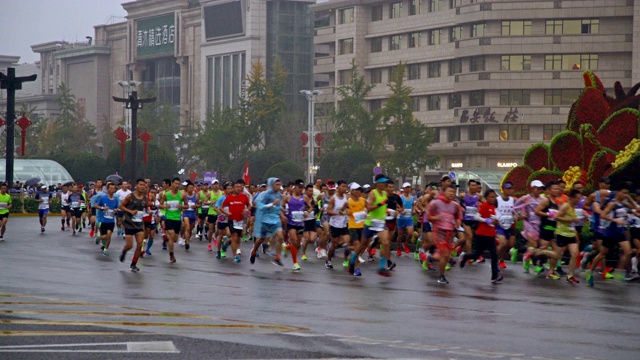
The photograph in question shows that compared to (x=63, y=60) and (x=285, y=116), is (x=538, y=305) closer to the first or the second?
(x=285, y=116)

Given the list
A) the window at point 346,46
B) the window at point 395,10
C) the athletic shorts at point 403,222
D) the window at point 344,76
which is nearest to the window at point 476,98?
the window at point 395,10

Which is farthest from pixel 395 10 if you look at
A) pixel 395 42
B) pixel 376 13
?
pixel 395 42

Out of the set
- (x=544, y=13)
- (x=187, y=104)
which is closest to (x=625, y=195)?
(x=544, y=13)

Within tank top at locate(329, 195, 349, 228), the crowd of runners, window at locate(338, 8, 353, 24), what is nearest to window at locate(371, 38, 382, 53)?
window at locate(338, 8, 353, 24)

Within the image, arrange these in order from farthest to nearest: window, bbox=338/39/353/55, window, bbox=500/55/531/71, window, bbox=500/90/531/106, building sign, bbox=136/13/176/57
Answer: building sign, bbox=136/13/176/57
window, bbox=338/39/353/55
window, bbox=500/90/531/106
window, bbox=500/55/531/71

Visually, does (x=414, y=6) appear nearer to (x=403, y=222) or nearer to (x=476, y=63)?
(x=476, y=63)

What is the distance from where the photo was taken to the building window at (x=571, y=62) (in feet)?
264

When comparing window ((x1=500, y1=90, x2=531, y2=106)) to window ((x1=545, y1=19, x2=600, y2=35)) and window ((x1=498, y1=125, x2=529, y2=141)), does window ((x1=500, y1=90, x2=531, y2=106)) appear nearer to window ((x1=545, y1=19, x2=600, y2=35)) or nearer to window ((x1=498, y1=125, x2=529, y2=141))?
window ((x1=498, y1=125, x2=529, y2=141))

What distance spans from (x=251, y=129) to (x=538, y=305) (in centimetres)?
7330

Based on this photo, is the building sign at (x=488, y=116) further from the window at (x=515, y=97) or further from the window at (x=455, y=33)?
the window at (x=455, y=33)

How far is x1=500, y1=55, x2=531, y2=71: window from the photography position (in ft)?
268

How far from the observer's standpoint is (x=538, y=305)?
1625 centimetres

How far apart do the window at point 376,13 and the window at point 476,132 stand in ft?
46.6

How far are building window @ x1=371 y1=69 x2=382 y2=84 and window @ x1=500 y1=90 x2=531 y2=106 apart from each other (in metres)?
13.7
